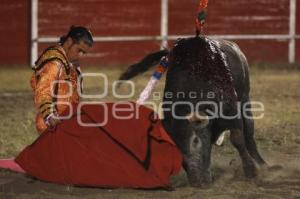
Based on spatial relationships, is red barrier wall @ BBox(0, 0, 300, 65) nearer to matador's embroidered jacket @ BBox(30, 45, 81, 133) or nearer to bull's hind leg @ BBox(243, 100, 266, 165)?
bull's hind leg @ BBox(243, 100, 266, 165)

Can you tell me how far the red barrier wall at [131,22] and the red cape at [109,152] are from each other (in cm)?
741

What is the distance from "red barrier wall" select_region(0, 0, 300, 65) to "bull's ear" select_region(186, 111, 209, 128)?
25.4ft

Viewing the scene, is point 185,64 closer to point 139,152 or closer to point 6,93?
point 139,152

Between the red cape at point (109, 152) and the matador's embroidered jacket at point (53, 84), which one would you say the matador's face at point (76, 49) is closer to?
the matador's embroidered jacket at point (53, 84)

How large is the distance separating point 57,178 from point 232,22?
8830mm

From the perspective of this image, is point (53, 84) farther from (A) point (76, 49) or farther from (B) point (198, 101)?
(B) point (198, 101)

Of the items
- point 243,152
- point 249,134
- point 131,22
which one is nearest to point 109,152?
point 243,152

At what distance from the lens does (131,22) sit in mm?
12375

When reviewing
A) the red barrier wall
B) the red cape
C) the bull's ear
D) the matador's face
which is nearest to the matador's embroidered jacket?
the matador's face

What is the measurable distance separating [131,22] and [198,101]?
26.6 feet

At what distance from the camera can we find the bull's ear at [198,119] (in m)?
4.26

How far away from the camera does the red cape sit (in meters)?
4.32

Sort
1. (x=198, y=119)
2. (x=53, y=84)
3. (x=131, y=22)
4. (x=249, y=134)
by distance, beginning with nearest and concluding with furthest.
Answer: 1. (x=198, y=119)
2. (x=53, y=84)
3. (x=249, y=134)
4. (x=131, y=22)

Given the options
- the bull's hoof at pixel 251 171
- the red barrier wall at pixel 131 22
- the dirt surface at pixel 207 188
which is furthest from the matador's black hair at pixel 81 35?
the red barrier wall at pixel 131 22
